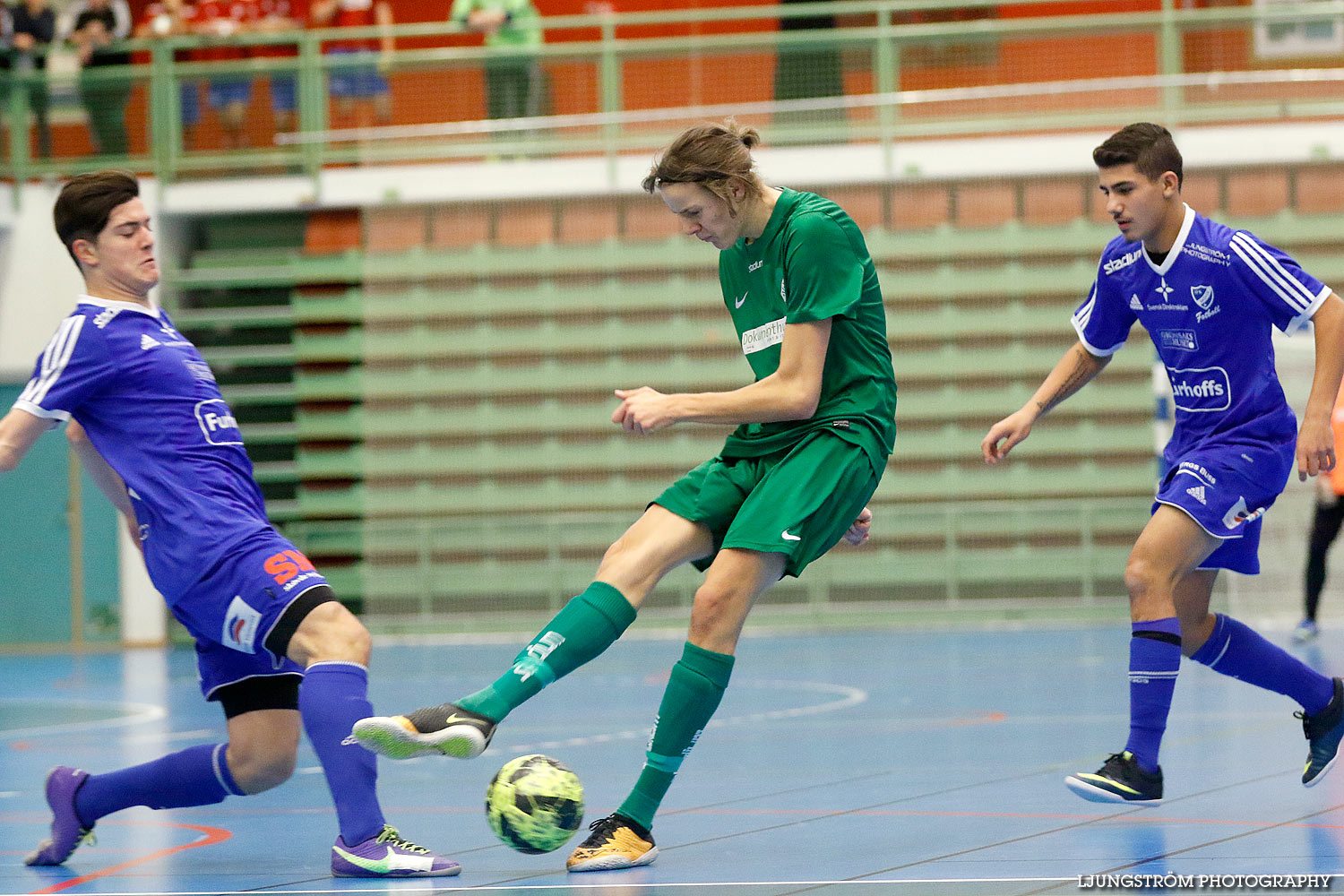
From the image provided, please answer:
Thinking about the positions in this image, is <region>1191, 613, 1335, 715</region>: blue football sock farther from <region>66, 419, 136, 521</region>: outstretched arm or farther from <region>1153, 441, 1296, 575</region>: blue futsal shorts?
<region>66, 419, 136, 521</region>: outstretched arm

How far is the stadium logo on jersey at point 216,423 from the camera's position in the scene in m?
4.19

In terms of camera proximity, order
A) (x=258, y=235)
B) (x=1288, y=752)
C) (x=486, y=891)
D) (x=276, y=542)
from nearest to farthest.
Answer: (x=486, y=891) → (x=276, y=542) → (x=1288, y=752) → (x=258, y=235)

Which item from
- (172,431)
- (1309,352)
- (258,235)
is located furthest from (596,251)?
(172,431)

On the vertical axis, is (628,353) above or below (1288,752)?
above

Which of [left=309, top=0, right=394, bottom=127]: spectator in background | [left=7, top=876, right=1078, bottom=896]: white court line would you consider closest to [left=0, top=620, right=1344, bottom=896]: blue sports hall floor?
[left=7, top=876, right=1078, bottom=896]: white court line

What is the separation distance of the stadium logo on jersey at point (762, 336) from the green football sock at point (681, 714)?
2.62 feet

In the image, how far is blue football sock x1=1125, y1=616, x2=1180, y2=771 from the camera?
4.41m

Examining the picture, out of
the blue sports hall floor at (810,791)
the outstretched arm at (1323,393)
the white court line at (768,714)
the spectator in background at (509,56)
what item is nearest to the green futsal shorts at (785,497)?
the blue sports hall floor at (810,791)

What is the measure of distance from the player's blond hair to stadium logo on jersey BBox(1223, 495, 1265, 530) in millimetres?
1699

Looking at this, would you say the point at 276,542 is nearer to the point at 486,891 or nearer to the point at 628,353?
the point at 486,891

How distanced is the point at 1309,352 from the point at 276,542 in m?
10.5

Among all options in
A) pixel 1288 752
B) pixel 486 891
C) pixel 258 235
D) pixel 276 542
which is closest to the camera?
pixel 486 891

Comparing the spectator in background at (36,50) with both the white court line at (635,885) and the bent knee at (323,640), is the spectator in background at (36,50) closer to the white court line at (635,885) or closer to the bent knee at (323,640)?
the bent knee at (323,640)

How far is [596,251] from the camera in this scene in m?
14.4
